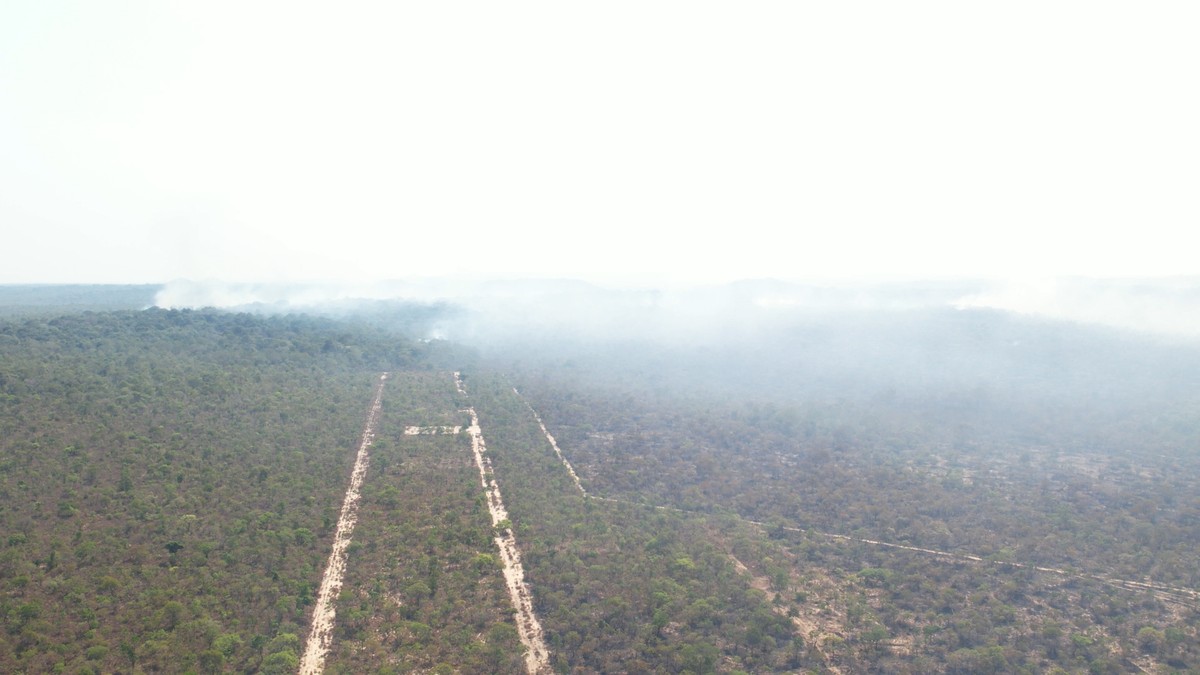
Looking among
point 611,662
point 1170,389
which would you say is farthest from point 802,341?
point 611,662

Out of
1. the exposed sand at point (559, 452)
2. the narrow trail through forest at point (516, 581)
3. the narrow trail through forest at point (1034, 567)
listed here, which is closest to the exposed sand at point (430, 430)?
the exposed sand at point (559, 452)

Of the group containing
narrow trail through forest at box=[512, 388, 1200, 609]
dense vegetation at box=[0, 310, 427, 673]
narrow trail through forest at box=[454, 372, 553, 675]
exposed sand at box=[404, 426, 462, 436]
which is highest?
dense vegetation at box=[0, 310, 427, 673]

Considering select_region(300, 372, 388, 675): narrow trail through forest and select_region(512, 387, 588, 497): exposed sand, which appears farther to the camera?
select_region(512, 387, 588, 497): exposed sand

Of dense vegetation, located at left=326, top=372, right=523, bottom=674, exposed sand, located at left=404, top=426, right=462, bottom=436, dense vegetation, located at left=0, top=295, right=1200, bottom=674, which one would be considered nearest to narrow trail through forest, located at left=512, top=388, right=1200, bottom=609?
dense vegetation, located at left=0, top=295, right=1200, bottom=674

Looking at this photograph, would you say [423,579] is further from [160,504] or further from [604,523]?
[160,504]

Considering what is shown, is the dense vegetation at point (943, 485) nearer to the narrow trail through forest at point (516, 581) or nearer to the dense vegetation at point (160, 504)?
the narrow trail through forest at point (516, 581)

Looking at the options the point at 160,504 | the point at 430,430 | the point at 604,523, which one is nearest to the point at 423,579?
the point at 604,523

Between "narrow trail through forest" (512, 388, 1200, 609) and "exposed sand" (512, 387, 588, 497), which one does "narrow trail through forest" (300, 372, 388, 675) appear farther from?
"narrow trail through forest" (512, 388, 1200, 609)
